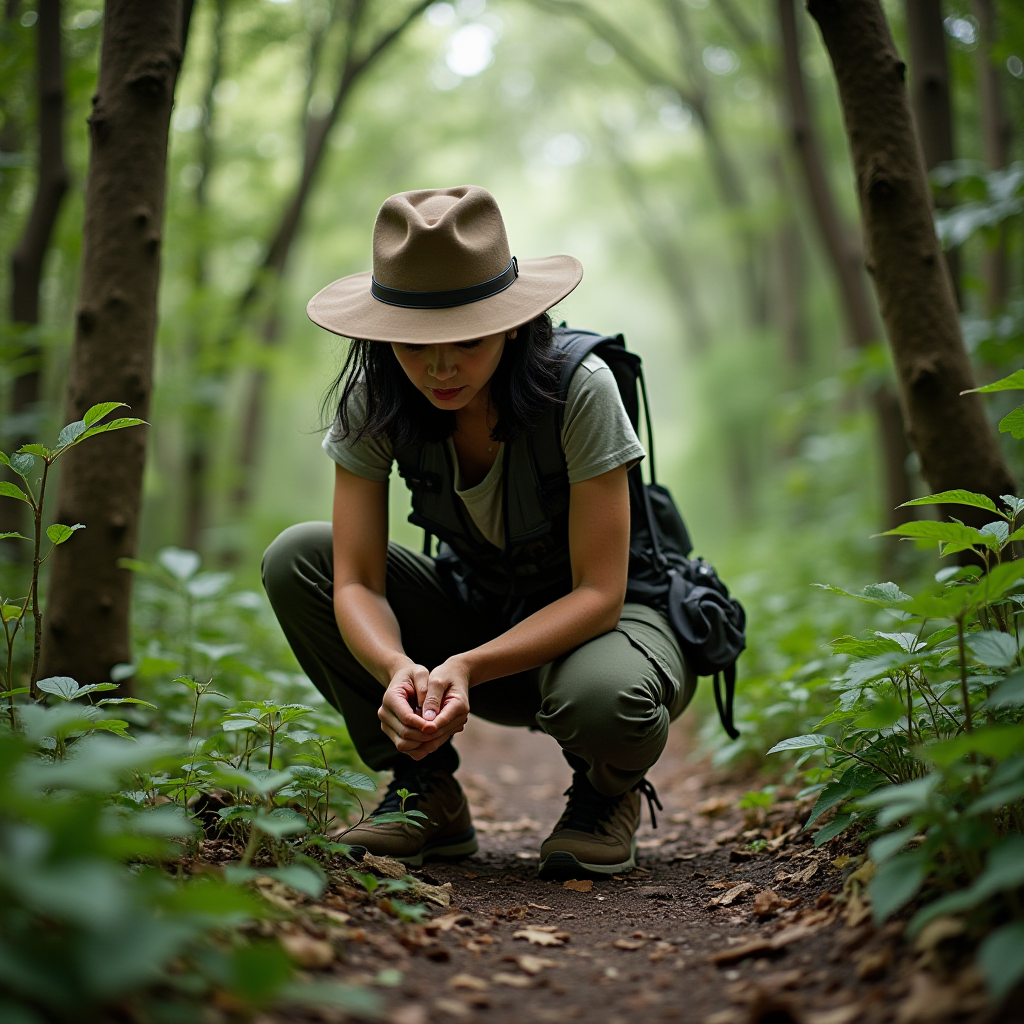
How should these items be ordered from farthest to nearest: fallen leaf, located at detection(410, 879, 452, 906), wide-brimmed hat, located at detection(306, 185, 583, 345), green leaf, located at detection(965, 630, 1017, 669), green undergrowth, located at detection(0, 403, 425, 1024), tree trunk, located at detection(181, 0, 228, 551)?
tree trunk, located at detection(181, 0, 228, 551) → wide-brimmed hat, located at detection(306, 185, 583, 345) → fallen leaf, located at detection(410, 879, 452, 906) → green leaf, located at detection(965, 630, 1017, 669) → green undergrowth, located at detection(0, 403, 425, 1024)

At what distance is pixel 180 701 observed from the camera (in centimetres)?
298

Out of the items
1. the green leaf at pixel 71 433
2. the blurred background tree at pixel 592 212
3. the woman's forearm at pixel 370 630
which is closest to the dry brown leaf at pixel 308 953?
the woman's forearm at pixel 370 630

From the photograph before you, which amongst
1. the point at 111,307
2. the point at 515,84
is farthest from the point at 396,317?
the point at 515,84

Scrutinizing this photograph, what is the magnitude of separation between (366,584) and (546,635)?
56cm

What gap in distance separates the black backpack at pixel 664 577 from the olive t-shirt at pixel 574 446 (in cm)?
10

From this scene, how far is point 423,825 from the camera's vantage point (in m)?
2.26

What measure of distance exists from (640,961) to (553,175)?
1755 centimetres

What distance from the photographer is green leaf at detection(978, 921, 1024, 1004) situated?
100 cm

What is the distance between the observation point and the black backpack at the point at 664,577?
2439 mm

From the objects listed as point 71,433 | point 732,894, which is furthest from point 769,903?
point 71,433

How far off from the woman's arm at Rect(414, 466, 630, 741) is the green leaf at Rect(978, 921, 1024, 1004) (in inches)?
48.3

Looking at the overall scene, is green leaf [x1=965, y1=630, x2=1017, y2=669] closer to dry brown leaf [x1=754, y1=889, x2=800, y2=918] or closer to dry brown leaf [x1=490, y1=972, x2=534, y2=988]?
dry brown leaf [x1=754, y1=889, x2=800, y2=918]

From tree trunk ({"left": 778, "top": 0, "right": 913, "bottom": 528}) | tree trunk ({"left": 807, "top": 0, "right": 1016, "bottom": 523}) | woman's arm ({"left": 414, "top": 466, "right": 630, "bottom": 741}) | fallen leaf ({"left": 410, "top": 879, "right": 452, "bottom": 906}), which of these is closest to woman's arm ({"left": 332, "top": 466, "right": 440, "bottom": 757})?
woman's arm ({"left": 414, "top": 466, "right": 630, "bottom": 741})

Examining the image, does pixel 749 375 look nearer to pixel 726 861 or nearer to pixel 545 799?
pixel 545 799
